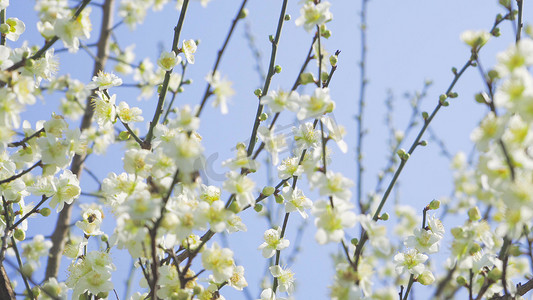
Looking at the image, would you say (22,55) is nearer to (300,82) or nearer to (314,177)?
(300,82)

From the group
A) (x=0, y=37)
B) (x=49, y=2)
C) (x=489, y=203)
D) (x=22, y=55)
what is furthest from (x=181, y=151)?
(x=0, y=37)

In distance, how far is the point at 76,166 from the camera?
3043 millimetres

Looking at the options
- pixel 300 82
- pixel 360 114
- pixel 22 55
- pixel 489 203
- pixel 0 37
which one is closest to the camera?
pixel 489 203

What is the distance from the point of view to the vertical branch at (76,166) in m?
2.89

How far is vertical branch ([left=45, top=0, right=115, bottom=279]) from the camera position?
2887mm

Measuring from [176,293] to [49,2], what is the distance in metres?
1.27

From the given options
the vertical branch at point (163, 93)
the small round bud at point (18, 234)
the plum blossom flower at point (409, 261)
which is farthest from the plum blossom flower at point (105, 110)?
the plum blossom flower at point (409, 261)

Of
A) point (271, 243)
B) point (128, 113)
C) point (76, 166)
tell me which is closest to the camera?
point (271, 243)

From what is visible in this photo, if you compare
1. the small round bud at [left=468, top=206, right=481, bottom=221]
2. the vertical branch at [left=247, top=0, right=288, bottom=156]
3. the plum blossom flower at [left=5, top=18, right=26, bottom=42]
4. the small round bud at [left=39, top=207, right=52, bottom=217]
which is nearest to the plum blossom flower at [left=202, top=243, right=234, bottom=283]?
the vertical branch at [left=247, top=0, right=288, bottom=156]

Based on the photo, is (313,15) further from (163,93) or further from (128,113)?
(128,113)

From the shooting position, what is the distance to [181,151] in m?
1.26

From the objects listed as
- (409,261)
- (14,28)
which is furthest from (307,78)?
(14,28)

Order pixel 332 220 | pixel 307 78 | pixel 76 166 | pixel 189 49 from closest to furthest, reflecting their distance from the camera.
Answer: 1. pixel 332 220
2. pixel 307 78
3. pixel 189 49
4. pixel 76 166

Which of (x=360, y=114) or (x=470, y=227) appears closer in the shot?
(x=470, y=227)
